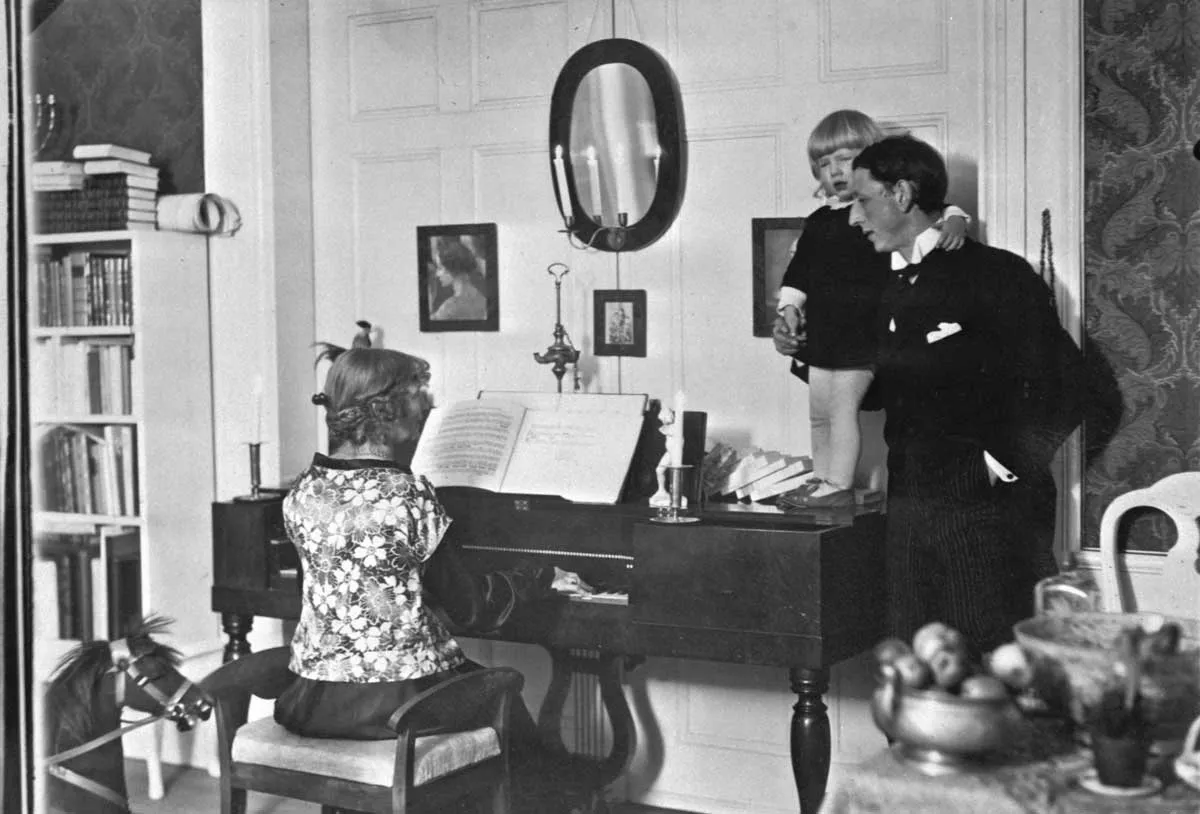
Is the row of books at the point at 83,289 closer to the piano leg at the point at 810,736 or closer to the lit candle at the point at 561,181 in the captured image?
the lit candle at the point at 561,181

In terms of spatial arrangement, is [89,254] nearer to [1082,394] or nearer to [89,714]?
[89,714]

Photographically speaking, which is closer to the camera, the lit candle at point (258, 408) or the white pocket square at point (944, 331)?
the white pocket square at point (944, 331)

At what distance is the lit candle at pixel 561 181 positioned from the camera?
4117 mm

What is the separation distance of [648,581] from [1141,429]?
1259 mm

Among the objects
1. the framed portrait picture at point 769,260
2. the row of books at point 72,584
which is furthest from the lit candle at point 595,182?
the row of books at point 72,584

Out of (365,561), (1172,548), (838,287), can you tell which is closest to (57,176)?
(365,561)

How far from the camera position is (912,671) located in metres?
1.64

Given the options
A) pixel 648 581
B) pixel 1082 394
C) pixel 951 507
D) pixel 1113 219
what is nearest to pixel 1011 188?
pixel 1113 219

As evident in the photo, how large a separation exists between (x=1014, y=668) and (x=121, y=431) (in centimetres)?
348

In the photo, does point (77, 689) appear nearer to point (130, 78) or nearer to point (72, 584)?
point (72, 584)

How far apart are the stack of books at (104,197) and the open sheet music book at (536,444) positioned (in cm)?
131

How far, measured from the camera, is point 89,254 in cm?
448

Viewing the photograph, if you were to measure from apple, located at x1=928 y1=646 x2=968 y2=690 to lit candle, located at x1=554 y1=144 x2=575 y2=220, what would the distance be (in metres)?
2.67

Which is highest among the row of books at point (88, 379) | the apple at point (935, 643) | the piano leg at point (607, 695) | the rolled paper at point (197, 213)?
the rolled paper at point (197, 213)
